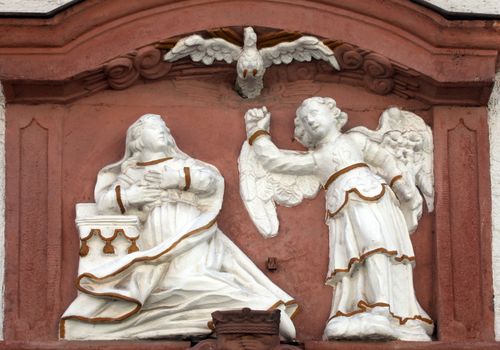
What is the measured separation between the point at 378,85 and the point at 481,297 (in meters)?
1.10

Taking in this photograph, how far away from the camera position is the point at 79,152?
1308cm

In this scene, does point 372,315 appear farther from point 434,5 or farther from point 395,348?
point 434,5

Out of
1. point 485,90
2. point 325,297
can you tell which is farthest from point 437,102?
point 325,297

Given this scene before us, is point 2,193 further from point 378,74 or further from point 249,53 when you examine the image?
point 378,74

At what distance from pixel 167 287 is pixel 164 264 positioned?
0.37 feet

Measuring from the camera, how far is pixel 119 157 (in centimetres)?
1309

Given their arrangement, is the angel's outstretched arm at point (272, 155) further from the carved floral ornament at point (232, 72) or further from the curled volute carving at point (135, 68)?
the curled volute carving at point (135, 68)

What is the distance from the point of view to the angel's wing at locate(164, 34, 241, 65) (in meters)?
13.0

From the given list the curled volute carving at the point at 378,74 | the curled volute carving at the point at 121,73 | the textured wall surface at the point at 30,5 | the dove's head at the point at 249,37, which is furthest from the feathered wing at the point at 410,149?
the textured wall surface at the point at 30,5

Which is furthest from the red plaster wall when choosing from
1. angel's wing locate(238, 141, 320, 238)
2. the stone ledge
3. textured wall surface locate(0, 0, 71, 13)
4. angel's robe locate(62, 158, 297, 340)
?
textured wall surface locate(0, 0, 71, 13)

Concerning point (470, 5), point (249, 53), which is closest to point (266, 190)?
point (249, 53)

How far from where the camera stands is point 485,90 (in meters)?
13.1

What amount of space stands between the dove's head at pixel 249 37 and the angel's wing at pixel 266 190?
460mm

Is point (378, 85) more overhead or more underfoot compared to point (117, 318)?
more overhead
